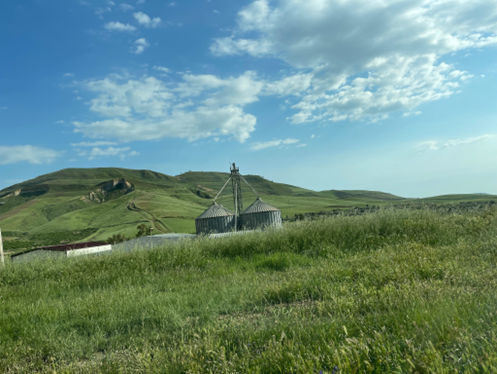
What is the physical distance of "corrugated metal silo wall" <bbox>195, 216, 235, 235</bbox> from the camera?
32.5m

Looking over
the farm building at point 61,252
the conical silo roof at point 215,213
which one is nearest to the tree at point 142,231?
the farm building at point 61,252

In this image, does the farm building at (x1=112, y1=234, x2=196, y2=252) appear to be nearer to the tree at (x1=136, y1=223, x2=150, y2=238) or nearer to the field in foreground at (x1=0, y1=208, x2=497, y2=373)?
the field in foreground at (x1=0, y1=208, x2=497, y2=373)

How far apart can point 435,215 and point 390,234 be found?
2.28 metres

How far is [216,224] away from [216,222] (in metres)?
0.20

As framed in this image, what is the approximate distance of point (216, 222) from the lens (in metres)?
32.7

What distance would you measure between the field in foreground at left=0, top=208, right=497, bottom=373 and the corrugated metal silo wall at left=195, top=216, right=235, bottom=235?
2182 cm

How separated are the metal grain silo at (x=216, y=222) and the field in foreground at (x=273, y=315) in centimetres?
2184

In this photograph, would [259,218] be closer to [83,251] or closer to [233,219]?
[233,219]

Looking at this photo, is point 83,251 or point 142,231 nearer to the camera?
point 83,251

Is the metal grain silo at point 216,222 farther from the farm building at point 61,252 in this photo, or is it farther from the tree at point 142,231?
the tree at point 142,231

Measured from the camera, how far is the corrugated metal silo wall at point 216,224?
107 feet

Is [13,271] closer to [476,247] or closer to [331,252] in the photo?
[331,252]

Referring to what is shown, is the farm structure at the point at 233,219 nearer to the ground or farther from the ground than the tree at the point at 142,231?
farther from the ground

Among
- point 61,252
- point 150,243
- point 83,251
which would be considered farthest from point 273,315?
point 83,251
